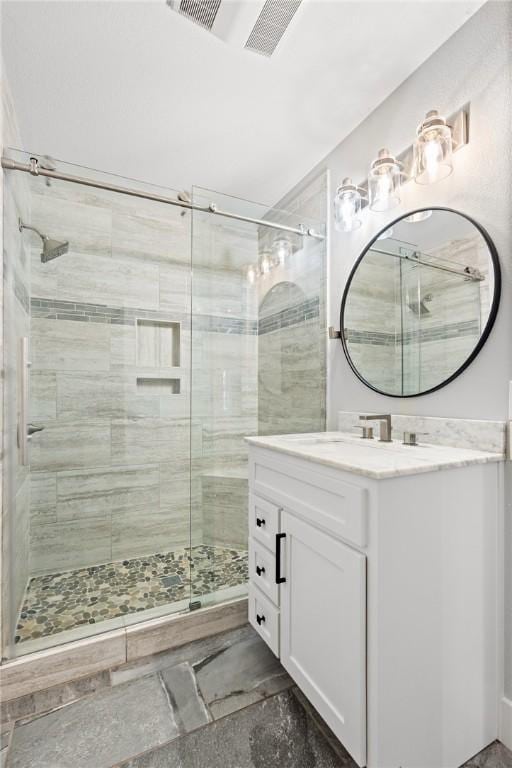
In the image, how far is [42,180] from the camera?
211cm

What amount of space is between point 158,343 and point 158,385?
0.29m

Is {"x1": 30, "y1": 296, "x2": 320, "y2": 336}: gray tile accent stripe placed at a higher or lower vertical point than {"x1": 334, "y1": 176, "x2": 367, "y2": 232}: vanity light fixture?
lower

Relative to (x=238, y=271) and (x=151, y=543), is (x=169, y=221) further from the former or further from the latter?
(x=151, y=543)

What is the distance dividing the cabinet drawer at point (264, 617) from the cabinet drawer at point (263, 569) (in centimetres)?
→ 3

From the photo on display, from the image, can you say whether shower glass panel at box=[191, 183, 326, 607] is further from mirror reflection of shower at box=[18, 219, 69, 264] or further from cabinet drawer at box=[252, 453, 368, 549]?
mirror reflection of shower at box=[18, 219, 69, 264]

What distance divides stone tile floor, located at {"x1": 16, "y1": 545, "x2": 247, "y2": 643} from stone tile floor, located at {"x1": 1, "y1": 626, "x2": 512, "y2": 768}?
0.27 m

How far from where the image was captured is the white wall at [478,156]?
46.5 inches

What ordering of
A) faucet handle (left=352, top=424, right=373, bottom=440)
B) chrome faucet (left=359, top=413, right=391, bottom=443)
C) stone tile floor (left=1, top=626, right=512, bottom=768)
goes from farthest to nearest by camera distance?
faucet handle (left=352, top=424, right=373, bottom=440) → chrome faucet (left=359, top=413, right=391, bottom=443) → stone tile floor (left=1, top=626, right=512, bottom=768)

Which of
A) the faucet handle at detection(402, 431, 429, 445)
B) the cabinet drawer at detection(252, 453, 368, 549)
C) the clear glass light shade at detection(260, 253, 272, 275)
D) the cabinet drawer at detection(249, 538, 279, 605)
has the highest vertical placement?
the clear glass light shade at detection(260, 253, 272, 275)

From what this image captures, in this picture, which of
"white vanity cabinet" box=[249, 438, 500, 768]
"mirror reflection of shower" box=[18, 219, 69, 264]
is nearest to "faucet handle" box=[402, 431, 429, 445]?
"white vanity cabinet" box=[249, 438, 500, 768]

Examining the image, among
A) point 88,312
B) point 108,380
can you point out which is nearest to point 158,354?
point 108,380

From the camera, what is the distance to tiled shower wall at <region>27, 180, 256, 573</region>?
2203mm

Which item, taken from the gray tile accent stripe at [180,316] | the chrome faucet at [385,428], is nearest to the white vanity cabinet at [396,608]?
the chrome faucet at [385,428]

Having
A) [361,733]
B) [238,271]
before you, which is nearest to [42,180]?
[238,271]
